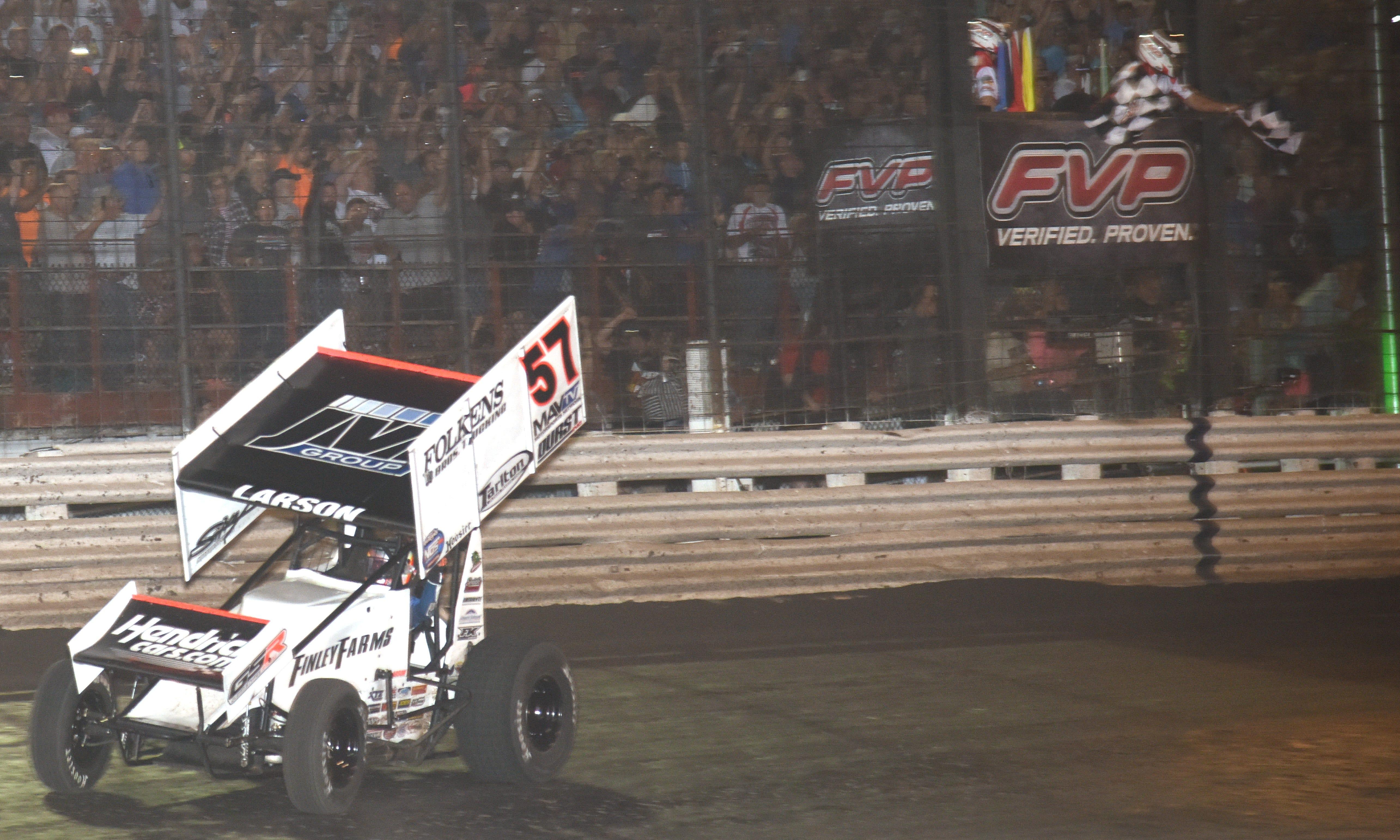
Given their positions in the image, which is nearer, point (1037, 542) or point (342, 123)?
point (342, 123)

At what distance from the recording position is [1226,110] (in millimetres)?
10812

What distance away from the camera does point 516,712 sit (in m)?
5.49

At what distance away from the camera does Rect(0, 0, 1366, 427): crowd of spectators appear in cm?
886

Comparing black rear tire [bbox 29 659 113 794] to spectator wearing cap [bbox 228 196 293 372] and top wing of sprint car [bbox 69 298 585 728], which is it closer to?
top wing of sprint car [bbox 69 298 585 728]

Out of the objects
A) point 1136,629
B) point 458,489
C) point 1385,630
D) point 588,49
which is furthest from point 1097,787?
point 588,49

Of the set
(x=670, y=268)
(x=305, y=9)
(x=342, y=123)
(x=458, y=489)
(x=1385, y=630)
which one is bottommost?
(x=1385, y=630)

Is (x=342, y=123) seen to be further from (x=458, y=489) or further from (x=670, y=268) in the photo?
(x=458, y=489)

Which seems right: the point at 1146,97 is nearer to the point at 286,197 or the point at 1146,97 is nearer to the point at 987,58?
the point at 987,58

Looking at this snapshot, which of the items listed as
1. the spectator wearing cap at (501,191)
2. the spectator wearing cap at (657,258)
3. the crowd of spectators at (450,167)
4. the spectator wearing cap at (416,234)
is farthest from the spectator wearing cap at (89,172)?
the spectator wearing cap at (657,258)

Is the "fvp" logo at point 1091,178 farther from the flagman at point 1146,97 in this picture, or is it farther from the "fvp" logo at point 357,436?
the "fvp" logo at point 357,436

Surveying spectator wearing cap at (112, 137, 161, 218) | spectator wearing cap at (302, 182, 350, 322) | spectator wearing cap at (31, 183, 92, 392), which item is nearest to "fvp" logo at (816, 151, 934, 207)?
spectator wearing cap at (302, 182, 350, 322)

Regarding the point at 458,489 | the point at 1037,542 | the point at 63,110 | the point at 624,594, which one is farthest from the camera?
the point at 1037,542

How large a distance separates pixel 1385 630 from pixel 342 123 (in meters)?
6.81

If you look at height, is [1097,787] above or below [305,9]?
below
